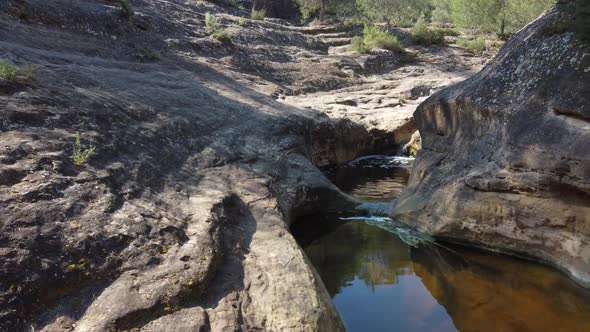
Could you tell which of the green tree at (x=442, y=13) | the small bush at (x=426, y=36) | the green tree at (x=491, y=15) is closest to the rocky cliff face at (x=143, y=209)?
the small bush at (x=426, y=36)

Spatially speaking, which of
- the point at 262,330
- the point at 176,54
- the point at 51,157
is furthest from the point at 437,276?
the point at 176,54

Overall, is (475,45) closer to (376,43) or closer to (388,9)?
(376,43)

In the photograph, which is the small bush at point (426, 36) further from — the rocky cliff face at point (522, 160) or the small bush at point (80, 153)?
the small bush at point (80, 153)

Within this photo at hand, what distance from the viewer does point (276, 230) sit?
17.8 feet

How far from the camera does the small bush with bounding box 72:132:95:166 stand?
194 inches

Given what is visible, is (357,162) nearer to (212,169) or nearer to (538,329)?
(212,169)

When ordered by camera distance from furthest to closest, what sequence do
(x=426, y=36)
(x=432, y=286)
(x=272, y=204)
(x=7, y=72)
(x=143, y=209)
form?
(x=426, y=36)
(x=272, y=204)
(x=432, y=286)
(x=7, y=72)
(x=143, y=209)

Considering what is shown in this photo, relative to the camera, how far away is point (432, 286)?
611 centimetres

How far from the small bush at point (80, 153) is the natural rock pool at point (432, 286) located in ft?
11.5

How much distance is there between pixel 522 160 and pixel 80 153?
230 inches

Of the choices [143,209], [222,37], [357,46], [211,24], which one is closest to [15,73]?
[143,209]

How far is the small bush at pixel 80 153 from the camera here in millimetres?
4930

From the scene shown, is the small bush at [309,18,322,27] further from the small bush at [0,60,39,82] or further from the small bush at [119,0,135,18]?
the small bush at [0,60,39,82]

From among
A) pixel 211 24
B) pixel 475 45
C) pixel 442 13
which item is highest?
pixel 442 13
